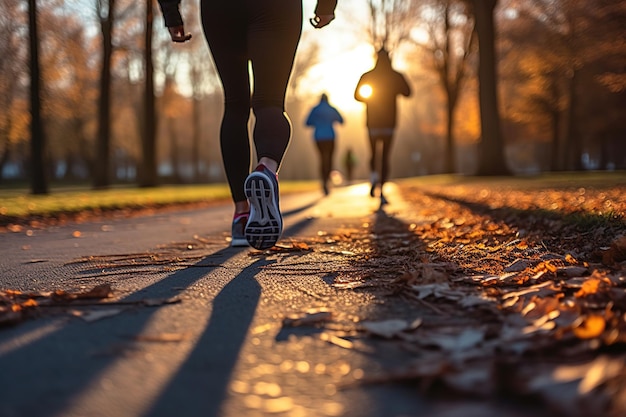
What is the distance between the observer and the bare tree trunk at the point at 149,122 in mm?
20684

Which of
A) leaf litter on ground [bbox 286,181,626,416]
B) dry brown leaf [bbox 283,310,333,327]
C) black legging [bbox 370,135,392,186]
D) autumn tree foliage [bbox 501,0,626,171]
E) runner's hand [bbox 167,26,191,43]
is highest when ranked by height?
autumn tree foliage [bbox 501,0,626,171]

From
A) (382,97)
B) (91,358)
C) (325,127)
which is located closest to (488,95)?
(325,127)

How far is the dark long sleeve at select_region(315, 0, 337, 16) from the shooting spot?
407 centimetres

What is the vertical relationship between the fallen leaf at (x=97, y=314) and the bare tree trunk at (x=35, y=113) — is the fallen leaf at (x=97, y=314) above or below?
below

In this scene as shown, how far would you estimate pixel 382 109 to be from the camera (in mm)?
10328

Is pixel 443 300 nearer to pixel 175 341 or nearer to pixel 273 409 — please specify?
pixel 175 341

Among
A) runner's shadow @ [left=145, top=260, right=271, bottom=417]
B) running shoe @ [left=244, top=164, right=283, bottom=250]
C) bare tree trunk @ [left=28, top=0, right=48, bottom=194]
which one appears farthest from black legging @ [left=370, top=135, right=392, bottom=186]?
bare tree trunk @ [left=28, top=0, right=48, bottom=194]

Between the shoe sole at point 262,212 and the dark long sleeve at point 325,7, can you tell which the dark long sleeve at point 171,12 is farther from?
the shoe sole at point 262,212

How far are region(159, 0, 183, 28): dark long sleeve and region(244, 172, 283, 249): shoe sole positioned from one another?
1.39 meters

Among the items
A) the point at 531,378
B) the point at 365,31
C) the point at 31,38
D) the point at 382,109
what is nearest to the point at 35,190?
the point at 31,38

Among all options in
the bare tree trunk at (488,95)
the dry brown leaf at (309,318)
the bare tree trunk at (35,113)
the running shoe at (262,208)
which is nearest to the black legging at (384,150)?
the running shoe at (262,208)

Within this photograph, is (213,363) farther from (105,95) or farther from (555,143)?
(555,143)

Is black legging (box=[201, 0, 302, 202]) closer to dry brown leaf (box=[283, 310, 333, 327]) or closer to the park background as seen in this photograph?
dry brown leaf (box=[283, 310, 333, 327])

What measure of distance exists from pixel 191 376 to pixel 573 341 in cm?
94
